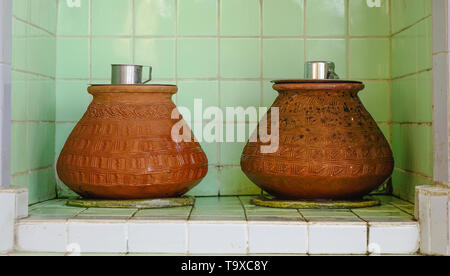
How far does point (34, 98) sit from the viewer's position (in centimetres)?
174

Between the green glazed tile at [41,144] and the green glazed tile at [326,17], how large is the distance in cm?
92

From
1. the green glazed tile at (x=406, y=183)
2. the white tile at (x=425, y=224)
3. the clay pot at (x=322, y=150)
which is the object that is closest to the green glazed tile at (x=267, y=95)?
the clay pot at (x=322, y=150)

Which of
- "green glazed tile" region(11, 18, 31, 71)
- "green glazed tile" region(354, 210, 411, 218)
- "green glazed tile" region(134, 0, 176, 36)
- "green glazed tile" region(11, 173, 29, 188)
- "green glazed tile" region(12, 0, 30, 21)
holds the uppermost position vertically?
"green glazed tile" region(134, 0, 176, 36)

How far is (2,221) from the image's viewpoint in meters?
1.39

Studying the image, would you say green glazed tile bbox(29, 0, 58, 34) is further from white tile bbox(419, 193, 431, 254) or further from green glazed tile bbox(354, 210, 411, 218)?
white tile bbox(419, 193, 431, 254)

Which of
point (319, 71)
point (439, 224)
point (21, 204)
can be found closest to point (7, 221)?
point (21, 204)

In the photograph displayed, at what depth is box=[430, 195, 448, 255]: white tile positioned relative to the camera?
1340 millimetres

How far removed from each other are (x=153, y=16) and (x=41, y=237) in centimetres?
88

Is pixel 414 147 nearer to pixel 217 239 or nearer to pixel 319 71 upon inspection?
pixel 319 71

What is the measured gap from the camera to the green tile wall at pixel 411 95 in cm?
163

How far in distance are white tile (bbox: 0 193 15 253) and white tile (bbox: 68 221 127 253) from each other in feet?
0.48

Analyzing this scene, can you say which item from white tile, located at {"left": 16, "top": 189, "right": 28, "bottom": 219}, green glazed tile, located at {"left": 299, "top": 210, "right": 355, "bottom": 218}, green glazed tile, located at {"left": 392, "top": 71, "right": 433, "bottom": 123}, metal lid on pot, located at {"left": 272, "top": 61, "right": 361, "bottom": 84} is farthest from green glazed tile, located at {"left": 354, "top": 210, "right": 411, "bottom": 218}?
white tile, located at {"left": 16, "top": 189, "right": 28, "bottom": 219}
